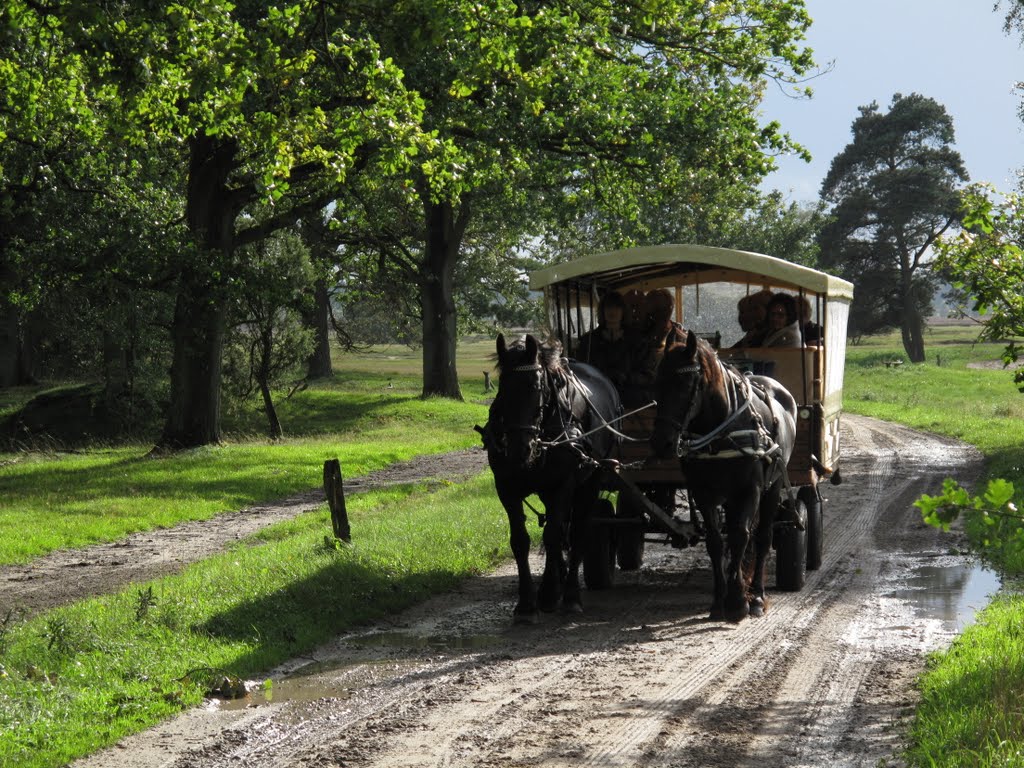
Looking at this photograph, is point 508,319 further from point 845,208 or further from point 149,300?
point 845,208

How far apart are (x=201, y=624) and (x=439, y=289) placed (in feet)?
90.1

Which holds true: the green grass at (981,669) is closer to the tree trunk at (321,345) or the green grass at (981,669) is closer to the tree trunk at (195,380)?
the tree trunk at (195,380)

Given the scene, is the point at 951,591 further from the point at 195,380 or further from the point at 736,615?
the point at 195,380

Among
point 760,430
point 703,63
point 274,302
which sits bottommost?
point 760,430

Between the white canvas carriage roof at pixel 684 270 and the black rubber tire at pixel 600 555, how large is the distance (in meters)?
2.32

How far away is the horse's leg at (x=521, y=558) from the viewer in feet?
32.3

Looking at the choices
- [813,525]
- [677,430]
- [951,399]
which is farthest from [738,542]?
[951,399]

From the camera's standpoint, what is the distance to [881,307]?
64.3 m

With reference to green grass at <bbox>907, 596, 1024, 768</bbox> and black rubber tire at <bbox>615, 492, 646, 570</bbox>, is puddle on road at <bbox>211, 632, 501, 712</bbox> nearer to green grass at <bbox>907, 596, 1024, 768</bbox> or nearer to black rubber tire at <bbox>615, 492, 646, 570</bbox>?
black rubber tire at <bbox>615, 492, 646, 570</bbox>

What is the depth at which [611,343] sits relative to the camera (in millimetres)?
11992

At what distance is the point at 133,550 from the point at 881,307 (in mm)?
55844

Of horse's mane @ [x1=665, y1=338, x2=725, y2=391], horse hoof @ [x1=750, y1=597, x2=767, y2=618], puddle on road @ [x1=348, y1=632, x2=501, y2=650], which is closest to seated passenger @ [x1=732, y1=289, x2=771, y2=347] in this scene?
horse's mane @ [x1=665, y1=338, x2=725, y2=391]

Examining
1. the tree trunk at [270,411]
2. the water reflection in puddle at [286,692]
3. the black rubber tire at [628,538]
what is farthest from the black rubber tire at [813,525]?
the tree trunk at [270,411]

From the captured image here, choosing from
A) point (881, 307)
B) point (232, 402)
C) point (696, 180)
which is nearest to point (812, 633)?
point (696, 180)
